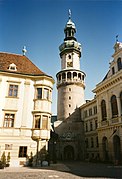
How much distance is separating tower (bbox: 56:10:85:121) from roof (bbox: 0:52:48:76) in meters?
21.0

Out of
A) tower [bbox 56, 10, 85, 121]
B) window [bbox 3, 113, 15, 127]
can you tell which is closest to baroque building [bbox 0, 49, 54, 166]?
window [bbox 3, 113, 15, 127]

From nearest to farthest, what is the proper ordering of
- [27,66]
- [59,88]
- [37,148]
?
[37,148], [27,66], [59,88]

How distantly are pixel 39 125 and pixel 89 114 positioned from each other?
76.3ft

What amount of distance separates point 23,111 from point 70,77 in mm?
27487

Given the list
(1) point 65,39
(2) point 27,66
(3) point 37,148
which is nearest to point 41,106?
(3) point 37,148

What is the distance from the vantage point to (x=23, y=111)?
22.6m

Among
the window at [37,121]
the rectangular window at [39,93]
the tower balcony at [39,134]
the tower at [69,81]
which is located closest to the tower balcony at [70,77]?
the tower at [69,81]

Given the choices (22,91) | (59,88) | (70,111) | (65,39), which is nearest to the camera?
(22,91)

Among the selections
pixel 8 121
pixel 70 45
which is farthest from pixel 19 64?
pixel 70 45

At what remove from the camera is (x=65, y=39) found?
182ft

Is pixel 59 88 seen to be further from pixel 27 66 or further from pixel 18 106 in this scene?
pixel 18 106

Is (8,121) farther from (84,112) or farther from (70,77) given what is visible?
(70,77)

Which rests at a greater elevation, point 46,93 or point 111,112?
point 46,93

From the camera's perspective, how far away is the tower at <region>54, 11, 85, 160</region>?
42.5m
